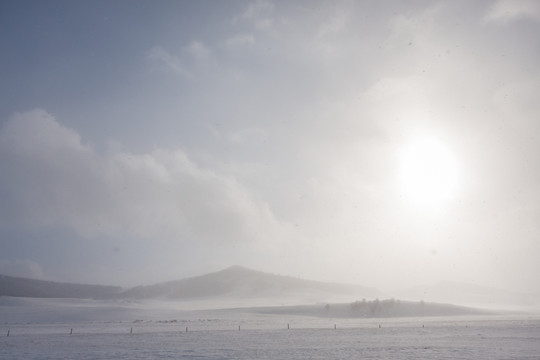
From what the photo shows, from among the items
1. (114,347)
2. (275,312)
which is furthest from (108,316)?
(114,347)

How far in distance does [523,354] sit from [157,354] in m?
29.2

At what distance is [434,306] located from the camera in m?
133

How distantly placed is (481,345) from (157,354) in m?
29.7

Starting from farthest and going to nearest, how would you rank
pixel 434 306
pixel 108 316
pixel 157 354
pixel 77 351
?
1. pixel 434 306
2. pixel 108 316
3. pixel 77 351
4. pixel 157 354

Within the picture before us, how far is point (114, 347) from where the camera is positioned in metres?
38.7

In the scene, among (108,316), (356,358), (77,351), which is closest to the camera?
(356,358)

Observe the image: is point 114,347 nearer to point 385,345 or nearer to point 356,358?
point 356,358

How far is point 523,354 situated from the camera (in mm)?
30734

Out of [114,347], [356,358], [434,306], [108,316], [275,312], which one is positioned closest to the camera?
[356,358]

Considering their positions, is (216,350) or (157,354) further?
(216,350)

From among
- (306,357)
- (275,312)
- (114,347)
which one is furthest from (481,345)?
(275,312)

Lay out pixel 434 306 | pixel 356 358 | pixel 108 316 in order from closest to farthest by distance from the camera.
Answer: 1. pixel 356 358
2. pixel 108 316
3. pixel 434 306

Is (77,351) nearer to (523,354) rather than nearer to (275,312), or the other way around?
(523,354)

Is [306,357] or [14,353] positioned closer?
[306,357]
